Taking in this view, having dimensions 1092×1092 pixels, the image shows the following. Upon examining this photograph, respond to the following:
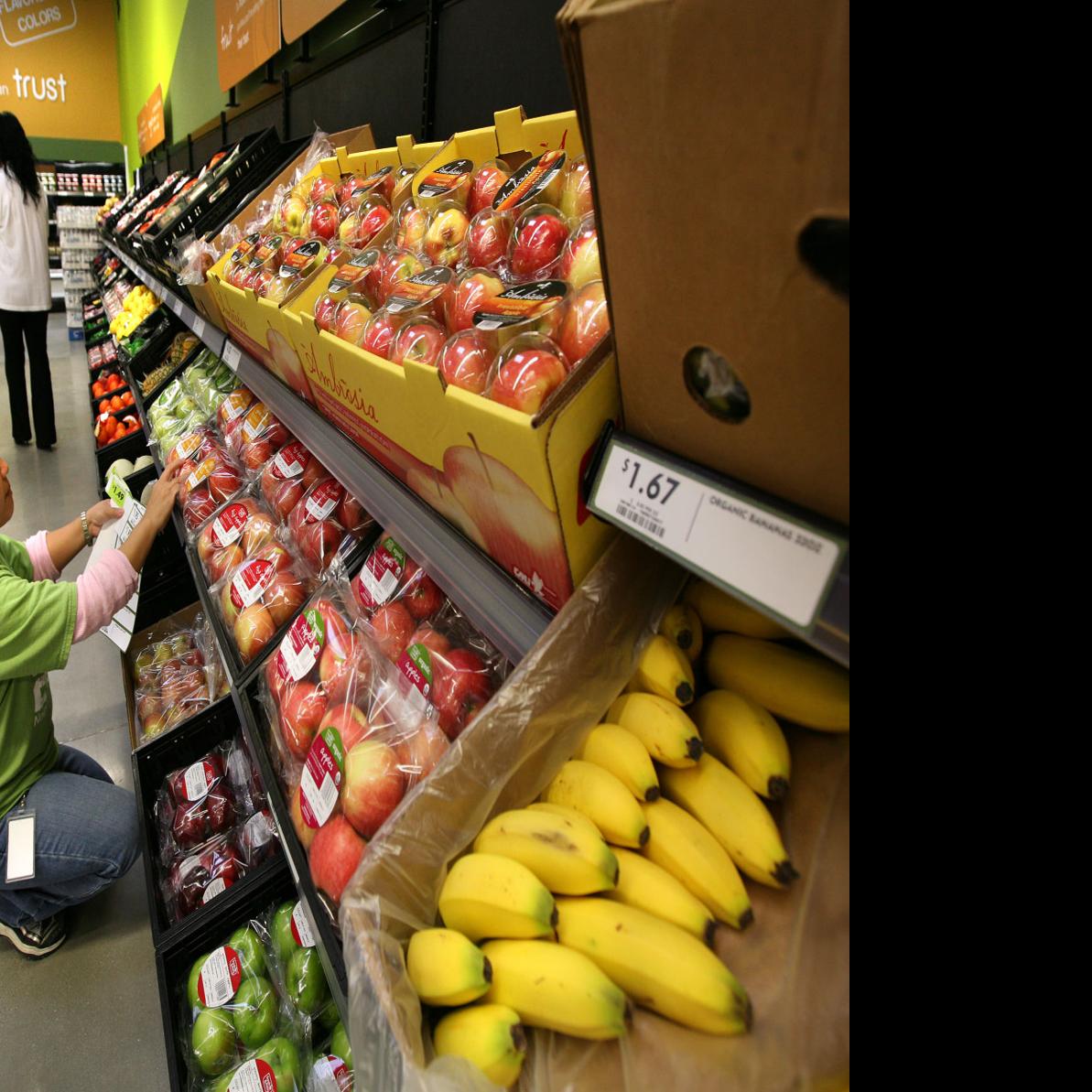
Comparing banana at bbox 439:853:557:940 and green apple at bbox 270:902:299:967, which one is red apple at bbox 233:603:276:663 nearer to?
green apple at bbox 270:902:299:967

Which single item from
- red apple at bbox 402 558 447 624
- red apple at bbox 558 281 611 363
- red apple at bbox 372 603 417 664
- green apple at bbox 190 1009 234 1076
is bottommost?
green apple at bbox 190 1009 234 1076

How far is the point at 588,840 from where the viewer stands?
26.2 inches

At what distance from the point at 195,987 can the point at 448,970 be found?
1077 millimetres

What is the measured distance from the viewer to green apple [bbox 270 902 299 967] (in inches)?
56.0

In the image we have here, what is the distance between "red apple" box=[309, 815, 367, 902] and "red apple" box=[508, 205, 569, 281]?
2.91 ft

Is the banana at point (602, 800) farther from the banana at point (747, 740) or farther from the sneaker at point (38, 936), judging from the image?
the sneaker at point (38, 936)

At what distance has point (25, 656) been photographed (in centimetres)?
158

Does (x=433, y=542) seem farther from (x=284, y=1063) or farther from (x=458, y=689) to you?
(x=284, y=1063)

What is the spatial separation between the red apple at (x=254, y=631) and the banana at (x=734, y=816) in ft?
3.70

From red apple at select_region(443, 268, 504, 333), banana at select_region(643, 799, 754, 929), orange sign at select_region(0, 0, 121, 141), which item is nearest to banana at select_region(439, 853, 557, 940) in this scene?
banana at select_region(643, 799, 754, 929)

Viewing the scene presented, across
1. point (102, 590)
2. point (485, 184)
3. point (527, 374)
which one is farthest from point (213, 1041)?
point (485, 184)

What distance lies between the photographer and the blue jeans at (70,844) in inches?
67.8

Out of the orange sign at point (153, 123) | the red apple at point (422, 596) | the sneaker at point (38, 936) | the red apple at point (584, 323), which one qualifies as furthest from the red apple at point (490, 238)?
the orange sign at point (153, 123)
